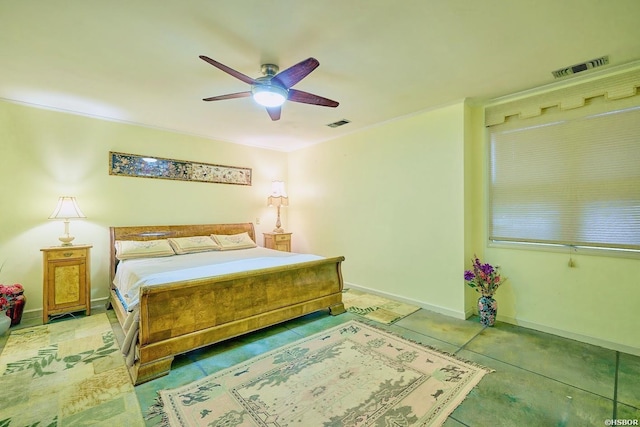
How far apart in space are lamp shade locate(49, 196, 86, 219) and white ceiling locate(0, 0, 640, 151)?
3.92 feet

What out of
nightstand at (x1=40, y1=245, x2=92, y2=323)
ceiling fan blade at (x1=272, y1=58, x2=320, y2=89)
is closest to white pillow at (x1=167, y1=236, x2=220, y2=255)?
nightstand at (x1=40, y1=245, x2=92, y2=323)

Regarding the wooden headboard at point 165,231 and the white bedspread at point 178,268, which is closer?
the white bedspread at point 178,268

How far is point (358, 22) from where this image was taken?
76.1 inches

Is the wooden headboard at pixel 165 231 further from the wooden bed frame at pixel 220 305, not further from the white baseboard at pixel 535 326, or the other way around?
the white baseboard at pixel 535 326

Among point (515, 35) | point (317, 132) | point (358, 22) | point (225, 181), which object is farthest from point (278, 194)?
point (515, 35)

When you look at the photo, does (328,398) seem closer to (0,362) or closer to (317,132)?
(0,362)

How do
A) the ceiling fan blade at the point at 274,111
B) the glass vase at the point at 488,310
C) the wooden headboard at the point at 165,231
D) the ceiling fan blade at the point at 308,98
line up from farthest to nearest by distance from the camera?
the wooden headboard at the point at 165,231 < the glass vase at the point at 488,310 < the ceiling fan blade at the point at 274,111 < the ceiling fan blade at the point at 308,98

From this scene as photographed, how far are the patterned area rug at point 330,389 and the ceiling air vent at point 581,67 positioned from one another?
2852 mm

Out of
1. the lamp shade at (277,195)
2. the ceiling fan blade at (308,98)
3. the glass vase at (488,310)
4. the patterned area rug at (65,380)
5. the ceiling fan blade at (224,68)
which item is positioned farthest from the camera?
the lamp shade at (277,195)

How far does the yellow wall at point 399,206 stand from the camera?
3.42 metres

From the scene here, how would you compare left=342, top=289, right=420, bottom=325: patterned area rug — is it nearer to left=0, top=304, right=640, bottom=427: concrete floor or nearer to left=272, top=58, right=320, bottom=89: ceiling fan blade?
left=0, top=304, right=640, bottom=427: concrete floor

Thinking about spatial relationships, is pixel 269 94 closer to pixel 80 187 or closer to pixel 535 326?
pixel 80 187

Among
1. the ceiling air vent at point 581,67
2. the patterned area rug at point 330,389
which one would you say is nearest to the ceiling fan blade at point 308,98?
the ceiling air vent at point 581,67

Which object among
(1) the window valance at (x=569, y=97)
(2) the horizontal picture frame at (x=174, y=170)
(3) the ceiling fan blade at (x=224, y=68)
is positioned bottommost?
(2) the horizontal picture frame at (x=174, y=170)
